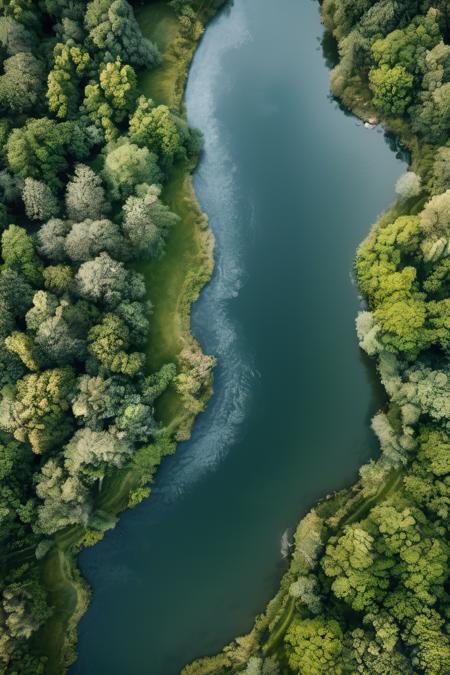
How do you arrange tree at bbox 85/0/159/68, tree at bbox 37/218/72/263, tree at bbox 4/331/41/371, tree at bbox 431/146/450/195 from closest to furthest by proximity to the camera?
1. tree at bbox 4/331/41/371
2. tree at bbox 37/218/72/263
3. tree at bbox 431/146/450/195
4. tree at bbox 85/0/159/68

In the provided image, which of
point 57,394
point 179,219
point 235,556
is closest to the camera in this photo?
point 57,394

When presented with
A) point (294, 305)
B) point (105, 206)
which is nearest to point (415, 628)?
point (294, 305)

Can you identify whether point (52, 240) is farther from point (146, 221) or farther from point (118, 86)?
point (118, 86)

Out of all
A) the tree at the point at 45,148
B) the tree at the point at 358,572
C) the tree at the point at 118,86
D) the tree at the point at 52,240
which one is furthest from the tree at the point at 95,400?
the tree at the point at 118,86

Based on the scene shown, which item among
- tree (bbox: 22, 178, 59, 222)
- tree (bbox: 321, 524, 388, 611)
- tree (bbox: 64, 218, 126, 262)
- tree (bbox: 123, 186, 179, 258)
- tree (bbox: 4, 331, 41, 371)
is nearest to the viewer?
tree (bbox: 321, 524, 388, 611)

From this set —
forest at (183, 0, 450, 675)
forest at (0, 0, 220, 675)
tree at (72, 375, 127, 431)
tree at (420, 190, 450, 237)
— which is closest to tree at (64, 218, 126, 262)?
forest at (0, 0, 220, 675)

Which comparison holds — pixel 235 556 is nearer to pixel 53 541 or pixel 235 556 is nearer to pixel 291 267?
pixel 53 541

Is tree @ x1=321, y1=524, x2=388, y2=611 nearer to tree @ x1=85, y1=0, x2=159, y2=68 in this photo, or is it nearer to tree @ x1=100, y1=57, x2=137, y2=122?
tree @ x1=100, y1=57, x2=137, y2=122
